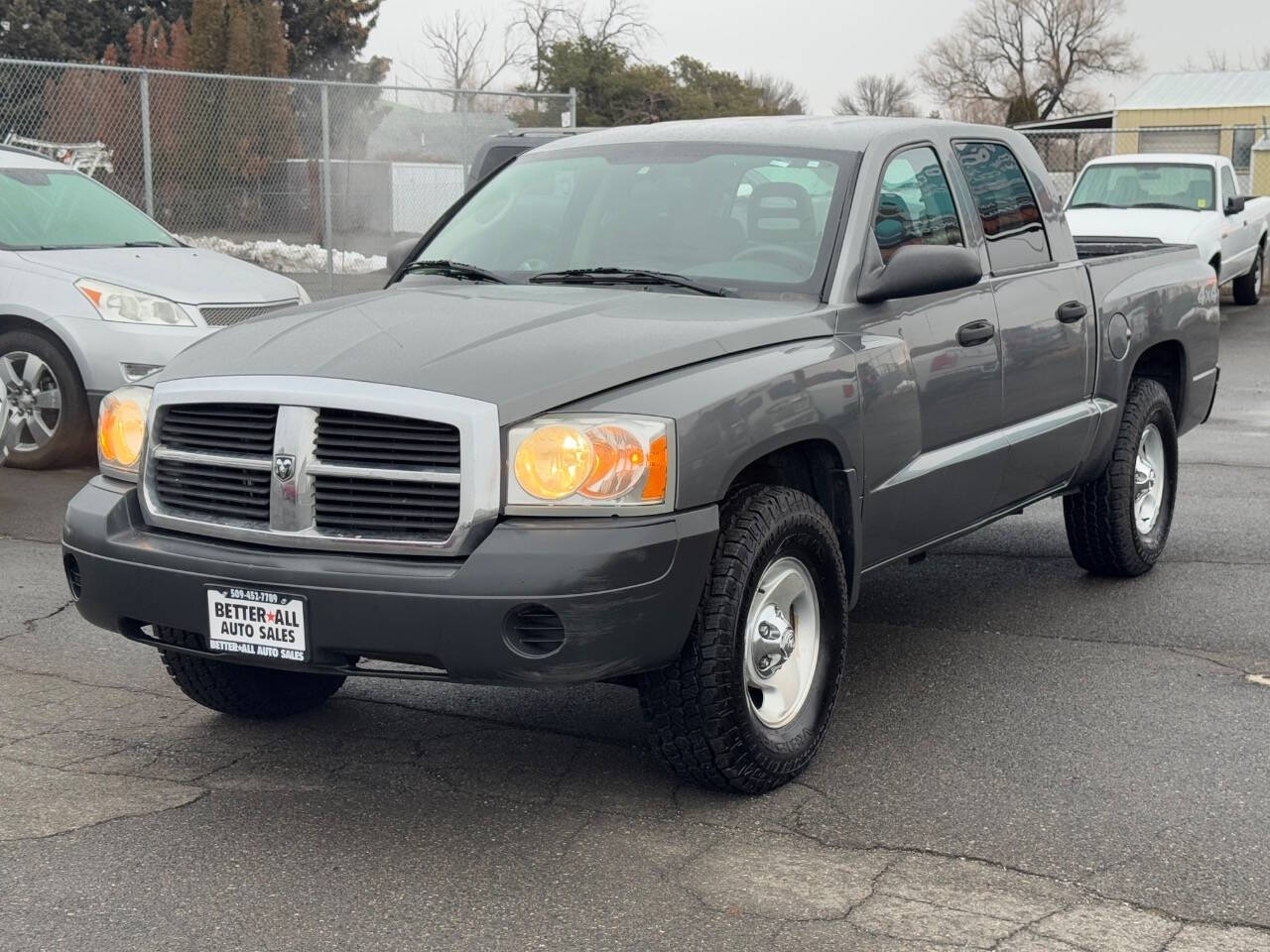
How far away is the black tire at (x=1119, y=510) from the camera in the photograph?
6.55 m

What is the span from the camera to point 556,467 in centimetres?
382

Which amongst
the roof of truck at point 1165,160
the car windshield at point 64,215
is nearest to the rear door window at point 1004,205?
the car windshield at point 64,215

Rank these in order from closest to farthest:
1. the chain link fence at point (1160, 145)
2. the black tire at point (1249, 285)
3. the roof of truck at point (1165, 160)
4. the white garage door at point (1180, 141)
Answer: the roof of truck at point (1165, 160), the black tire at point (1249, 285), the chain link fence at point (1160, 145), the white garage door at point (1180, 141)

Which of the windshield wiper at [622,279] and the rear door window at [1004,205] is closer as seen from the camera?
the windshield wiper at [622,279]

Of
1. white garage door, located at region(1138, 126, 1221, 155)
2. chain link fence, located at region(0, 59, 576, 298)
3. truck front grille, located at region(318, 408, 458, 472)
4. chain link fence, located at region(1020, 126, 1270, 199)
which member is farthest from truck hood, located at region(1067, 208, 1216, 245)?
white garage door, located at region(1138, 126, 1221, 155)

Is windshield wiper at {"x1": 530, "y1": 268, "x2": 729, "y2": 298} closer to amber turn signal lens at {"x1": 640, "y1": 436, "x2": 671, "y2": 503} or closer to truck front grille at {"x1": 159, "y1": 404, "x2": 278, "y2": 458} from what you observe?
amber turn signal lens at {"x1": 640, "y1": 436, "x2": 671, "y2": 503}

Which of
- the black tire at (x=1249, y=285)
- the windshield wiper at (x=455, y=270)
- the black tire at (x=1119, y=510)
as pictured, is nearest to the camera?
the windshield wiper at (x=455, y=270)

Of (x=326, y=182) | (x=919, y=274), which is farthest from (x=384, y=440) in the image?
(x=326, y=182)

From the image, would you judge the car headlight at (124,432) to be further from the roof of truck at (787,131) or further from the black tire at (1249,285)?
the black tire at (1249,285)

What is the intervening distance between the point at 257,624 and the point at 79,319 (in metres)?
A: 5.73

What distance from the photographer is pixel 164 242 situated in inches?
411

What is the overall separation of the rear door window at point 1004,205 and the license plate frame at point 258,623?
115 inches

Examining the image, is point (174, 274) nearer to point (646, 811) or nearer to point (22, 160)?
point (22, 160)

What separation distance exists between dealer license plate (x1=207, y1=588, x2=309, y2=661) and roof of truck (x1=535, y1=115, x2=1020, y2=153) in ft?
7.60
